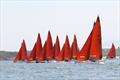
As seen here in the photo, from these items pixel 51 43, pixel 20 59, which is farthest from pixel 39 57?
pixel 20 59

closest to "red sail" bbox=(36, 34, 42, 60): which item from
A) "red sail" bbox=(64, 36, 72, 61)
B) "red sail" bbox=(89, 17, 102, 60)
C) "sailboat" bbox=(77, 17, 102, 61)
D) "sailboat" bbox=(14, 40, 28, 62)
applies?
"red sail" bbox=(64, 36, 72, 61)

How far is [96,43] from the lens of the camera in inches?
3607

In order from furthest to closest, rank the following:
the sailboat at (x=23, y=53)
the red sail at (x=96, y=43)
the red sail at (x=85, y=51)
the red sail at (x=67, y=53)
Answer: the sailboat at (x=23, y=53) < the red sail at (x=67, y=53) < the red sail at (x=85, y=51) < the red sail at (x=96, y=43)

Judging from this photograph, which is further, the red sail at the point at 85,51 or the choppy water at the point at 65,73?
the red sail at the point at 85,51

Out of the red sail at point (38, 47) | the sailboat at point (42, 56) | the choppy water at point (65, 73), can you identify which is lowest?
the choppy water at point (65, 73)

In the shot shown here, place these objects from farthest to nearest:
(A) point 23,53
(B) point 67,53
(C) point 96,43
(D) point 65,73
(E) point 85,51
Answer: (A) point 23,53 < (B) point 67,53 < (E) point 85,51 < (C) point 96,43 < (D) point 65,73

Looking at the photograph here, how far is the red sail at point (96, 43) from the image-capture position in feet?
298

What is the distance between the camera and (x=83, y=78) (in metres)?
67.7

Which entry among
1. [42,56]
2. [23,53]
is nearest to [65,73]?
[42,56]

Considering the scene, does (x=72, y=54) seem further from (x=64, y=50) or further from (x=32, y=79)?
(x=32, y=79)

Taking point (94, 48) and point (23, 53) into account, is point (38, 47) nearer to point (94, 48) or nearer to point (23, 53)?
point (23, 53)

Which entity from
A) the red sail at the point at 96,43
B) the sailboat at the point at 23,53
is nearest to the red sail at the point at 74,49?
the sailboat at the point at 23,53

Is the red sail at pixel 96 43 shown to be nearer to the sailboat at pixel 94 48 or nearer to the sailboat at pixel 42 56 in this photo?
the sailboat at pixel 94 48

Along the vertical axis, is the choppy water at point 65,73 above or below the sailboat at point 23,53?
below
